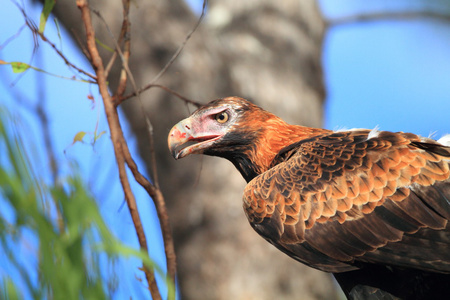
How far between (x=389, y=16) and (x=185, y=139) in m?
6.56

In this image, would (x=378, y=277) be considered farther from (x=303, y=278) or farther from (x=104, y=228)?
(x=303, y=278)

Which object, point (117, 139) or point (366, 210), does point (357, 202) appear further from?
point (117, 139)

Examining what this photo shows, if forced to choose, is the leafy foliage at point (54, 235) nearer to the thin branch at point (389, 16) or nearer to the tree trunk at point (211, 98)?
the tree trunk at point (211, 98)

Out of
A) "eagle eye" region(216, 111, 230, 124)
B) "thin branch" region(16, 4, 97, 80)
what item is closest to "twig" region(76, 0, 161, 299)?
A: "thin branch" region(16, 4, 97, 80)

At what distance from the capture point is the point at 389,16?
9266 mm

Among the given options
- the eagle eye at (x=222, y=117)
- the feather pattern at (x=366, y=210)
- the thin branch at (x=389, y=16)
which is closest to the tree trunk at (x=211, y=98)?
the thin branch at (x=389, y=16)

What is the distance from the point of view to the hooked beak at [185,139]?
12.8 ft

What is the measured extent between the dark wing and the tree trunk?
10.8ft

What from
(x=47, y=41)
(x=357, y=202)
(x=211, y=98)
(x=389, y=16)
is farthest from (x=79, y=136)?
(x=389, y=16)

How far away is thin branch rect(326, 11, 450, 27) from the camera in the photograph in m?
9.16

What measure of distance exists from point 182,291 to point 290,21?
454cm

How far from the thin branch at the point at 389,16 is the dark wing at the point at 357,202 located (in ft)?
20.0

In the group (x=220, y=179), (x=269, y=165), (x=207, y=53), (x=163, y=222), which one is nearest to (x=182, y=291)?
(x=220, y=179)

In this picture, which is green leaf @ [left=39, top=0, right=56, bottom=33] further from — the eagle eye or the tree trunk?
the tree trunk
